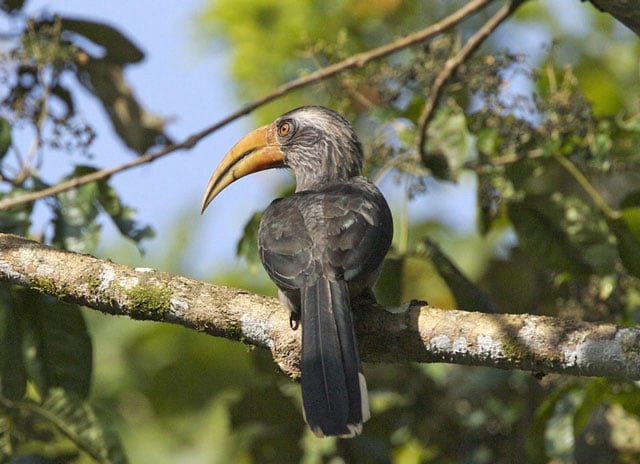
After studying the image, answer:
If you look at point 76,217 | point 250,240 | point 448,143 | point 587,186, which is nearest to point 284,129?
point 250,240

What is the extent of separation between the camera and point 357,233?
3895 mm

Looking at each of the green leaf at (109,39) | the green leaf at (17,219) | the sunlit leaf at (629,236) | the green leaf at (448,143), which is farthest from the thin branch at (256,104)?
the sunlit leaf at (629,236)

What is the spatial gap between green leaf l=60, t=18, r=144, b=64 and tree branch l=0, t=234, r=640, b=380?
5.38 ft

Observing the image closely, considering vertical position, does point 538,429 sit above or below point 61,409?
below

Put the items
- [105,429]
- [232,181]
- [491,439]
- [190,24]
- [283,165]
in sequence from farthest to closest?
[190,24] < [491,439] < [283,165] < [232,181] < [105,429]

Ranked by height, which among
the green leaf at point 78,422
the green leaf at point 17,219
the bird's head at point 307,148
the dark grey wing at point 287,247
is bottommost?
the green leaf at point 78,422

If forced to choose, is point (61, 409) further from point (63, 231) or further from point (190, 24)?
point (190, 24)

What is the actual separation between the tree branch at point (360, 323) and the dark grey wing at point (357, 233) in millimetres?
185

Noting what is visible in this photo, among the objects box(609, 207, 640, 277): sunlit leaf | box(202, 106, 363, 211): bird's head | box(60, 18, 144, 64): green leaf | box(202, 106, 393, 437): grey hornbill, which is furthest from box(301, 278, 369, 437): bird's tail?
box(60, 18, 144, 64): green leaf

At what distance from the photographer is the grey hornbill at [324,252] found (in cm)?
339

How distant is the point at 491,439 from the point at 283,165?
2.01m

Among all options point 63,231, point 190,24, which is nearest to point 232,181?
point 63,231

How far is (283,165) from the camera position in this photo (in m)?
5.15

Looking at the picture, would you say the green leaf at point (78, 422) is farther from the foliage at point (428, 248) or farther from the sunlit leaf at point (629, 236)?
the sunlit leaf at point (629, 236)
